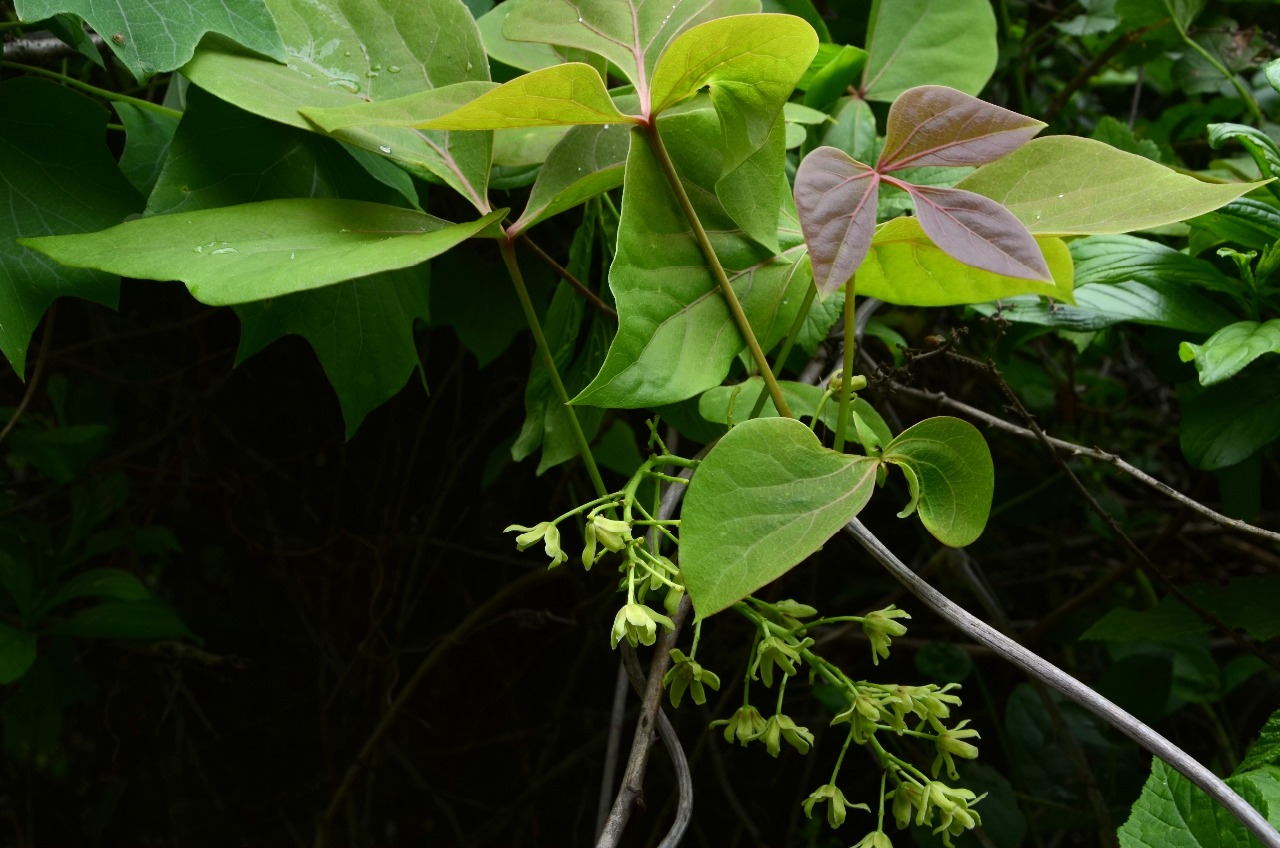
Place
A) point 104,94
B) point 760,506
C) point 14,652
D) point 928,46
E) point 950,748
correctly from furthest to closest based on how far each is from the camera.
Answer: point 14,652, point 928,46, point 104,94, point 950,748, point 760,506

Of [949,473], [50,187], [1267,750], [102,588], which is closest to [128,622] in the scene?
[102,588]

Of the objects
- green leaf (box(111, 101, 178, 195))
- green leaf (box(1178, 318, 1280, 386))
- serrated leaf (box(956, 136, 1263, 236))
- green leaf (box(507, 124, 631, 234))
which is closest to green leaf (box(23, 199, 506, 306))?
green leaf (box(507, 124, 631, 234))

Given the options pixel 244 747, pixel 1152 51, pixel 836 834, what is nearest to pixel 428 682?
pixel 244 747

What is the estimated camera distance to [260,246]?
0.50 m

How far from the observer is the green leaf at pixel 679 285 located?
0.47 metres

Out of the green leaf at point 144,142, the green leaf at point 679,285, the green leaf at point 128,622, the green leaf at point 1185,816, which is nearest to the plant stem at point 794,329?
the green leaf at point 679,285

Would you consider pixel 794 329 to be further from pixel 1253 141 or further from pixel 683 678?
pixel 1253 141

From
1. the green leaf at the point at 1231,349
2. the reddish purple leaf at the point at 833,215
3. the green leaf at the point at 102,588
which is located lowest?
the green leaf at the point at 102,588

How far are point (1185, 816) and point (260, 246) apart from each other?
64 centimetres

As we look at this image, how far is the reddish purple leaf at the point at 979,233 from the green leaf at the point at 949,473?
0.28 feet

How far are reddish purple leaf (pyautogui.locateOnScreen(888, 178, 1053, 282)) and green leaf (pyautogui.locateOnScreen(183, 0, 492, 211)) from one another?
0.96ft

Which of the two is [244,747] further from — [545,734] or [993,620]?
[993,620]

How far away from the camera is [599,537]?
1.49ft

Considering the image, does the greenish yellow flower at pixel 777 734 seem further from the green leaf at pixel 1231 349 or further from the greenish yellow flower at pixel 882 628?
the green leaf at pixel 1231 349
